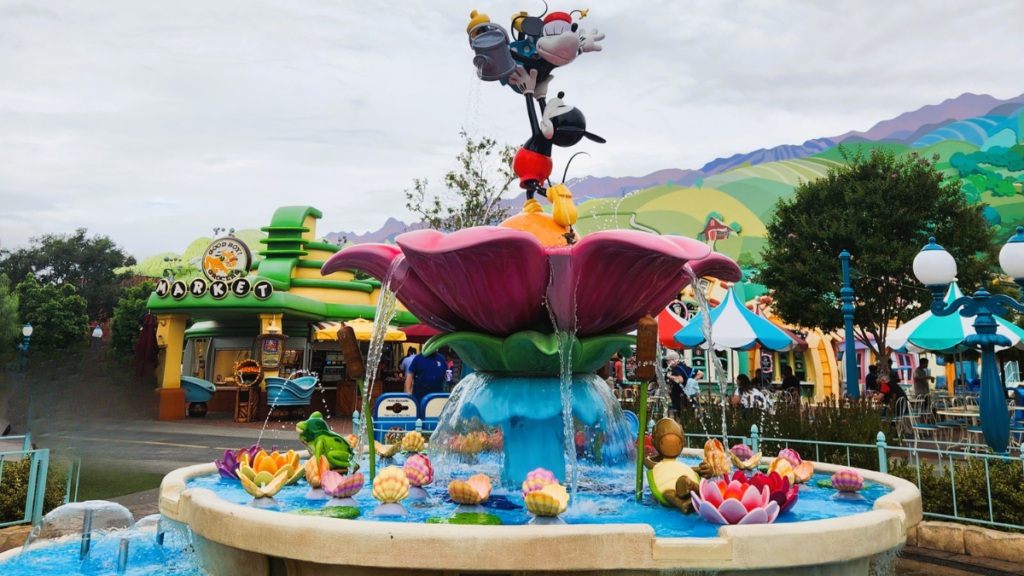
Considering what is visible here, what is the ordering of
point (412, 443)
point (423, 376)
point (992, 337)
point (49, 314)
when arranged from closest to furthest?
point (412, 443) → point (992, 337) → point (423, 376) → point (49, 314)

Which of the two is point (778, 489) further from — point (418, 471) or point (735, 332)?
point (735, 332)

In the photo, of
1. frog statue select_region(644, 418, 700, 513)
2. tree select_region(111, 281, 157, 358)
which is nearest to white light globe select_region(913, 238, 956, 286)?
frog statue select_region(644, 418, 700, 513)

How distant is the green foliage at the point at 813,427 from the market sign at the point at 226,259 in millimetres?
14409

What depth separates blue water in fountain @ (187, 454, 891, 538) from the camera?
373 centimetres

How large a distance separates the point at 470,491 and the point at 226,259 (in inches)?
704

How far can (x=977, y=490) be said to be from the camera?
19.8 ft

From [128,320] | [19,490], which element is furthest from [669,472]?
[128,320]

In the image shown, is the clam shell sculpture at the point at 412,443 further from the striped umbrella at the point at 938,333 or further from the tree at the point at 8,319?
the tree at the point at 8,319

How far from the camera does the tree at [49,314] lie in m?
38.3

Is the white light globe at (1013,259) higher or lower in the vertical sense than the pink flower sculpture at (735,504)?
higher

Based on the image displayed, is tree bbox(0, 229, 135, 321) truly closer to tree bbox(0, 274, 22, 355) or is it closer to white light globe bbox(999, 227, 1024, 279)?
tree bbox(0, 274, 22, 355)

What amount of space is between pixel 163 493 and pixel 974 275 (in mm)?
20292

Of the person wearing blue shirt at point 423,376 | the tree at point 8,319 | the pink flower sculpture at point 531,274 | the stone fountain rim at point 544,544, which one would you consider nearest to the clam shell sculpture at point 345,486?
the stone fountain rim at point 544,544

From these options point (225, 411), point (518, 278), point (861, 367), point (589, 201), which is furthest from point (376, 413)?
point (589, 201)
